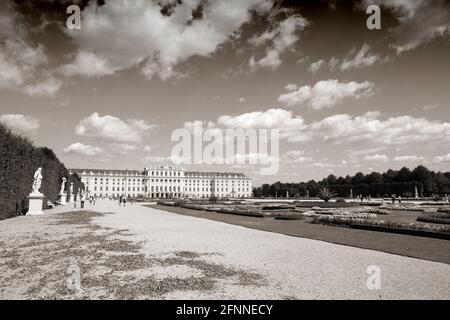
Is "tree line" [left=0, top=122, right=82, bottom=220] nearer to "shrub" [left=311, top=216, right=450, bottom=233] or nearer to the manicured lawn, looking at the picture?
the manicured lawn

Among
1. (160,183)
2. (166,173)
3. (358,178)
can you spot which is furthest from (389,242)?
(166,173)

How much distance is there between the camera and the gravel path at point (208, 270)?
18.2 feet

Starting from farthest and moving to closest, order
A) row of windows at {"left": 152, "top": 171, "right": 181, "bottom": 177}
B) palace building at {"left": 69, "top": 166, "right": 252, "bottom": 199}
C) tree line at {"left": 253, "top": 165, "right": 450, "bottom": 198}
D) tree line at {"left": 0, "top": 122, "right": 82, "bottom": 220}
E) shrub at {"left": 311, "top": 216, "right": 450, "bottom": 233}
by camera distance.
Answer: row of windows at {"left": 152, "top": 171, "right": 181, "bottom": 177}
palace building at {"left": 69, "top": 166, "right": 252, "bottom": 199}
tree line at {"left": 253, "top": 165, "right": 450, "bottom": 198}
tree line at {"left": 0, "top": 122, "right": 82, "bottom": 220}
shrub at {"left": 311, "top": 216, "right": 450, "bottom": 233}

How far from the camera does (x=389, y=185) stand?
8912 cm

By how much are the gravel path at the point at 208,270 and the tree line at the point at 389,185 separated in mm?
72249

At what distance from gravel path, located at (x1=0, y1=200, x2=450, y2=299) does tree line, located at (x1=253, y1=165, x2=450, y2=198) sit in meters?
72.2

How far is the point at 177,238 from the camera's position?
12.2 m

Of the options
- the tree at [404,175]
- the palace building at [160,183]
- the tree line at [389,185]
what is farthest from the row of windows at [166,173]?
the tree at [404,175]

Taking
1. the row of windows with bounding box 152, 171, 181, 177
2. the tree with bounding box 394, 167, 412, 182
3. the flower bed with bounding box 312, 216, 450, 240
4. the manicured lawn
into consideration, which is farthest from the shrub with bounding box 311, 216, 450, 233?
the row of windows with bounding box 152, 171, 181, 177

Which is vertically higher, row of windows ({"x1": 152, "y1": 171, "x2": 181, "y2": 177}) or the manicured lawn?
row of windows ({"x1": 152, "y1": 171, "x2": 181, "y2": 177})

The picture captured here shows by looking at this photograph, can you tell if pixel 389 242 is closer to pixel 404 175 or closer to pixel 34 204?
pixel 34 204

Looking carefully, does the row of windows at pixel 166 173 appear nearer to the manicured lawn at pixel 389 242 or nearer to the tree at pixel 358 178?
the tree at pixel 358 178

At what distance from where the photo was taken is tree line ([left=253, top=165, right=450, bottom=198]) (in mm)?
84812

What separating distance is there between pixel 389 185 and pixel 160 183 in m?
96.7
